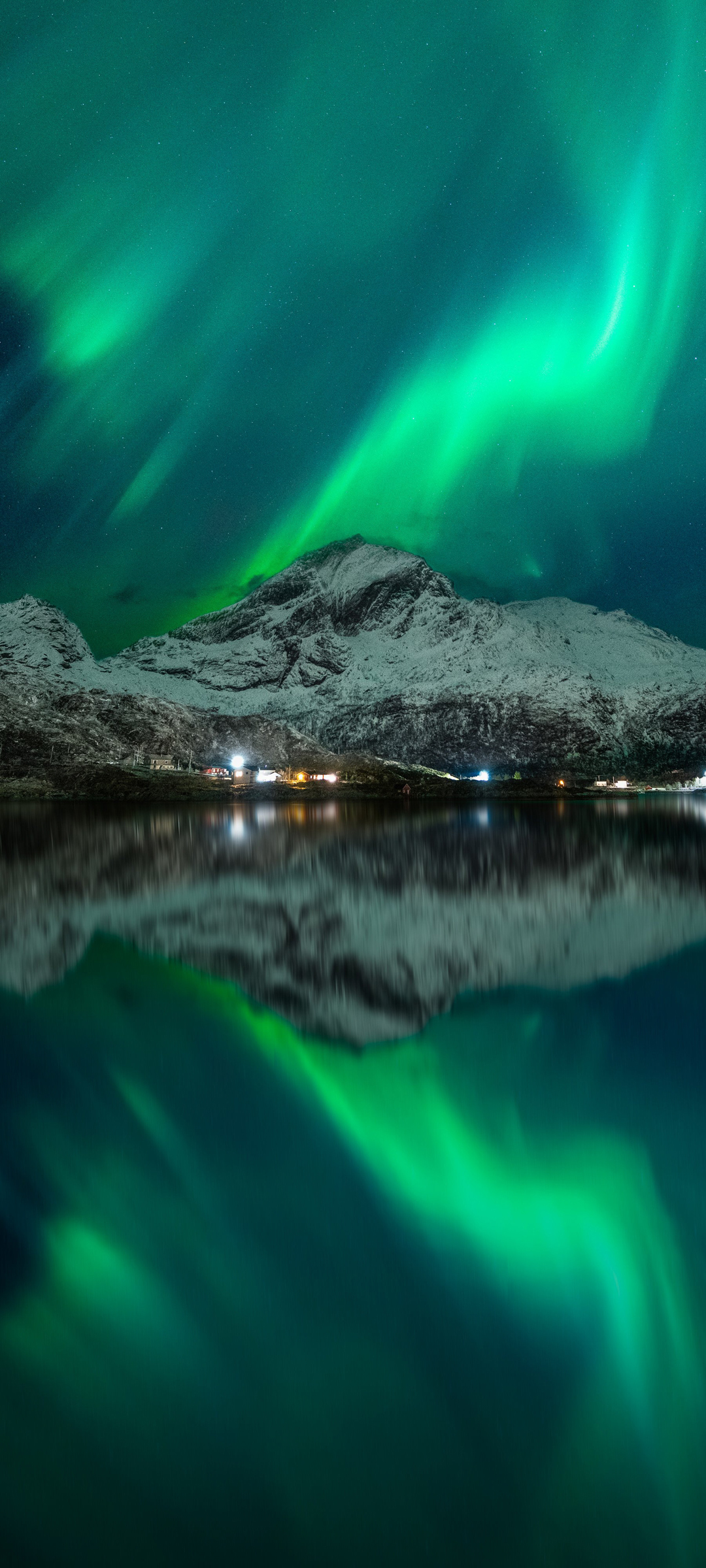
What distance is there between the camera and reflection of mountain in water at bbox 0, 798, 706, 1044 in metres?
16.8

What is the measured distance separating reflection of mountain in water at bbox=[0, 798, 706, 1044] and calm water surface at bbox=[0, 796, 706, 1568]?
31 cm

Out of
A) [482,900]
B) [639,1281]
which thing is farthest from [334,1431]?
[482,900]

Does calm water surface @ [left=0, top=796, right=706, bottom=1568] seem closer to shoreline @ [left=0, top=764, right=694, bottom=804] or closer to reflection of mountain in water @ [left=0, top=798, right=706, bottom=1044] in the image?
reflection of mountain in water @ [left=0, top=798, right=706, bottom=1044]

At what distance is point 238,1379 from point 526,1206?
3.37m

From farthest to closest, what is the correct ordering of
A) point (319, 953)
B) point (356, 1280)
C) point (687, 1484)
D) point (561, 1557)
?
point (319, 953), point (356, 1280), point (687, 1484), point (561, 1557)

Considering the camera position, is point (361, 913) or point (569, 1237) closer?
point (569, 1237)

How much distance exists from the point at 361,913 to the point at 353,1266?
1825 centimetres

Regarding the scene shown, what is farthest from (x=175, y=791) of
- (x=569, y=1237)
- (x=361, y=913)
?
(x=569, y=1237)

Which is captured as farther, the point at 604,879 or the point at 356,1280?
the point at 604,879

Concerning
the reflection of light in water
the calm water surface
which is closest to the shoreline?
the calm water surface

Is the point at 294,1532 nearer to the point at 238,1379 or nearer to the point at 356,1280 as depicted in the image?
the point at 238,1379

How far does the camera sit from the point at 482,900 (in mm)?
27453

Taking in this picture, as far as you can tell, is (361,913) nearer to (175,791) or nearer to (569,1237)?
(569,1237)

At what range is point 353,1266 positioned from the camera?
6.86 metres
